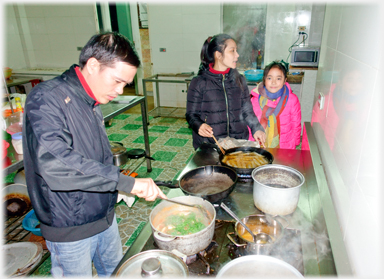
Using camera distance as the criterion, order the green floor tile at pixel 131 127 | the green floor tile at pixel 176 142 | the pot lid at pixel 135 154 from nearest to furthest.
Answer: the pot lid at pixel 135 154 → the green floor tile at pixel 176 142 → the green floor tile at pixel 131 127

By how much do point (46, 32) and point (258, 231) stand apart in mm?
7549

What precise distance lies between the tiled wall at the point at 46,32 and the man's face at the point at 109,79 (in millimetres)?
5929

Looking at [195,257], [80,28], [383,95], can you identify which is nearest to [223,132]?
[195,257]

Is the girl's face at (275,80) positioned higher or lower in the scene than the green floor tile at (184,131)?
higher

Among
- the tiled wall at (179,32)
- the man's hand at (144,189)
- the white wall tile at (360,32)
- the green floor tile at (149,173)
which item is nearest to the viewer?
the white wall tile at (360,32)

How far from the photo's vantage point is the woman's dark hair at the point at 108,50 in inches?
48.7

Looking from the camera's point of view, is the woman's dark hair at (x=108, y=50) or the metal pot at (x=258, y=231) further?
the woman's dark hair at (x=108, y=50)

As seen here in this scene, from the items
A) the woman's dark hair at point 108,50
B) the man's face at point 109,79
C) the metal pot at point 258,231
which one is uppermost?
the woman's dark hair at point 108,50

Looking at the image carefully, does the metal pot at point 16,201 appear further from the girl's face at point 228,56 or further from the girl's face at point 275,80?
the girl's face at point 275,80

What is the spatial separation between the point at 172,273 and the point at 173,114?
18.7 ft

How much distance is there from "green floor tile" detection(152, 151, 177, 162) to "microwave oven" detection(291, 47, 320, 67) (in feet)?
9.31

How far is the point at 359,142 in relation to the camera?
3.50 ft

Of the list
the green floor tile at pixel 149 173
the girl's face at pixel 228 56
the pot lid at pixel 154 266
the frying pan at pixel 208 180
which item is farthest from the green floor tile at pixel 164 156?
the pot lid at pixel 154 266

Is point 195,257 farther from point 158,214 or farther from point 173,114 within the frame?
point 173,114
